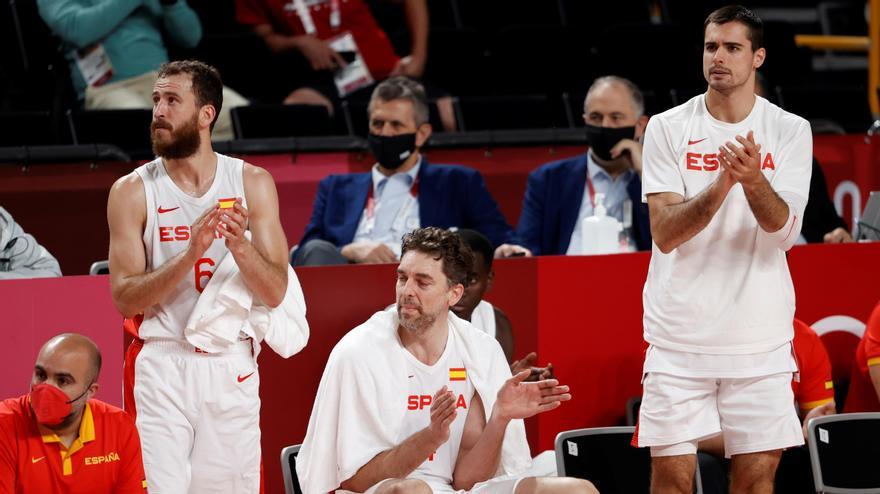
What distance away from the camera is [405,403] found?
4.45 m

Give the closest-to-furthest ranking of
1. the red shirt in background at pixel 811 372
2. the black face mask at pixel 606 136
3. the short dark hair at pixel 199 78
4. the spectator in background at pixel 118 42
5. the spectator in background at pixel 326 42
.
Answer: the short dark hair at pixel 199 78 → the red shirt in background at pixel 811 372 → the black face mask at pixel 606 136 → the spectator in background at pixel 118 42 → the spectator in background at pixel 326 42

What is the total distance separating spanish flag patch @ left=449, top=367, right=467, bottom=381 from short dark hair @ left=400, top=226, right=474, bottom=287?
0.30 m

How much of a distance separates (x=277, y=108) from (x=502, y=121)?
1411 millimetres

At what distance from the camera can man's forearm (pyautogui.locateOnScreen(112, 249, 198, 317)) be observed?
13.5 feet

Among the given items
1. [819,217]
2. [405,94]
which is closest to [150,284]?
[405,94]

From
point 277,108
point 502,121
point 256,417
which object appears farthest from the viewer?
point 502,121

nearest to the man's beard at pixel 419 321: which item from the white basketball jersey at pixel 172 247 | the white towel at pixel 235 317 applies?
the white towel at pixel 235 317

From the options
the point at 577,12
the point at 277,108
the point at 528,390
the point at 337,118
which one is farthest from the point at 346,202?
the point at 577,12

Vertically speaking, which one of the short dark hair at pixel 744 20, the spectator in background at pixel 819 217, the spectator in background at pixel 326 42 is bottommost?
the spectator in background at pixel 819 217

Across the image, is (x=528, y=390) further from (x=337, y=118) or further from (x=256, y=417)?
(x=337, y=118)

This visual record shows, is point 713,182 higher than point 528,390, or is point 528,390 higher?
point 713,182

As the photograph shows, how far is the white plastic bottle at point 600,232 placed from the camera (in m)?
5.98

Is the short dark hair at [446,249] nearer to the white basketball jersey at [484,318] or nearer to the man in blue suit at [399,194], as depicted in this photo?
the white basketball jersey at [484,318]

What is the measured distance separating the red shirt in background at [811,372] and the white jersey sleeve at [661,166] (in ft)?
4.68
